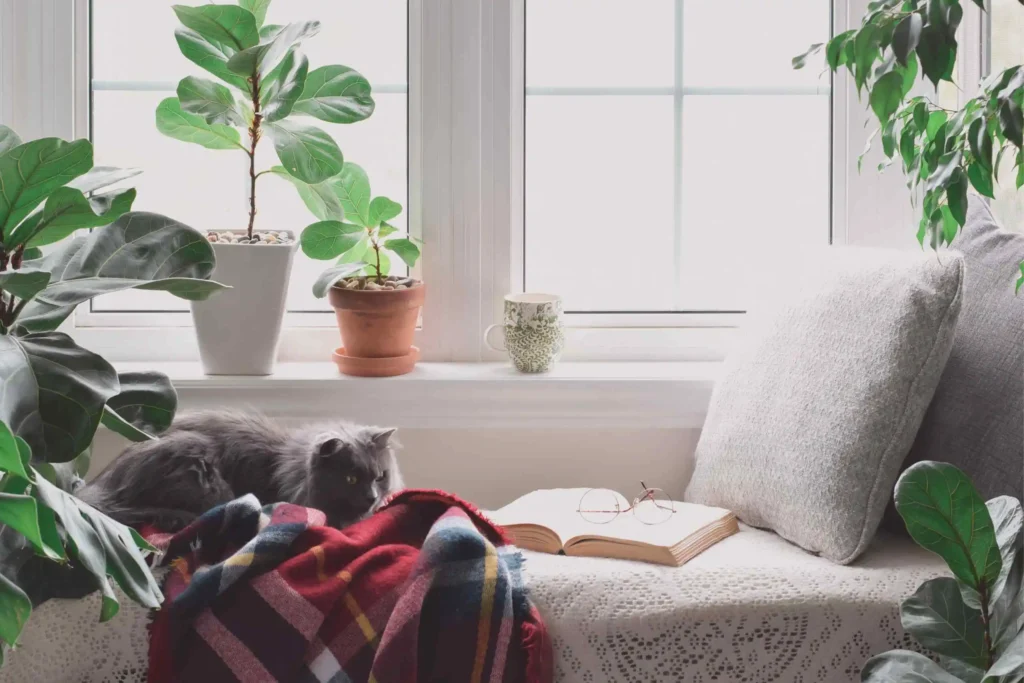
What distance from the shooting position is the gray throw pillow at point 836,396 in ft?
5.02

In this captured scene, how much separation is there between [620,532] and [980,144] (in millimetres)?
779

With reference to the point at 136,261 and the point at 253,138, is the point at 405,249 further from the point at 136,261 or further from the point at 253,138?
the point at 136,261

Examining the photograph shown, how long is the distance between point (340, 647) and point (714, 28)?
4.82ft

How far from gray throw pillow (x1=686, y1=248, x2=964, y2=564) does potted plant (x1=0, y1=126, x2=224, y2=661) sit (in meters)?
0.93

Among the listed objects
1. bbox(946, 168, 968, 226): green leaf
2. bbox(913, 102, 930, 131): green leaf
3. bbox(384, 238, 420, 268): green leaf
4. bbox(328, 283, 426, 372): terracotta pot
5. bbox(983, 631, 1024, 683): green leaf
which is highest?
bbox(913, 102, 930, 131): green leaf

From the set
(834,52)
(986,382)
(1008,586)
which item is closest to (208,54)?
(834,52)

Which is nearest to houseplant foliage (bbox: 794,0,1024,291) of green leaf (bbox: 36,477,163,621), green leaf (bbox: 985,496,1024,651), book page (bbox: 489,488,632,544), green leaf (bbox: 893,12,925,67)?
green leaf (bbox: 893,12,925,67)

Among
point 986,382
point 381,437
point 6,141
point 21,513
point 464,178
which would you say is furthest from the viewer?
point 464,178

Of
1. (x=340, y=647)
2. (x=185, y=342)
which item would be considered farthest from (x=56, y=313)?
(x=185, y=342)

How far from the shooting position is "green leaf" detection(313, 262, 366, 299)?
1.90 meters

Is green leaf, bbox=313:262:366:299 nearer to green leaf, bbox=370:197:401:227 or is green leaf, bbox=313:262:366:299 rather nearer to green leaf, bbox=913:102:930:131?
green leaf, bbox=370:197:401:227

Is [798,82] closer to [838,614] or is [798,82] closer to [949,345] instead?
[949,345]

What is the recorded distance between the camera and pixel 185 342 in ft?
6.97

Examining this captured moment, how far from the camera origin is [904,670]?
1.09 metres
